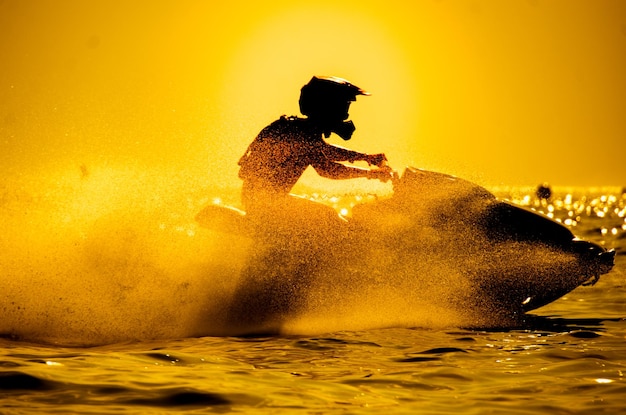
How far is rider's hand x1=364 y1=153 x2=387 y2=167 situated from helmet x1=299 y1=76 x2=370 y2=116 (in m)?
0.56

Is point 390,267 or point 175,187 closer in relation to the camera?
point 390,267

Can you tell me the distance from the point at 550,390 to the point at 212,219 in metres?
4.01

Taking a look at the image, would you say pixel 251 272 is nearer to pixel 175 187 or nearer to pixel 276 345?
pixel 276 345

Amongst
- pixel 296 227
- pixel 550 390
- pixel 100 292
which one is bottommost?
pixel 550 390

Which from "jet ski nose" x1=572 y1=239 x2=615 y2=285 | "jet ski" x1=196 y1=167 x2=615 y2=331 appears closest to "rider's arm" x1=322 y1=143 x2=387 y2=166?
"jet ski" x1=196 y1=167 x2=615 y2=331

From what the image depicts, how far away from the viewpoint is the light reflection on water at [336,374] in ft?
18.6

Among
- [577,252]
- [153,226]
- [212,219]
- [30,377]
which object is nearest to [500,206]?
[577,252]

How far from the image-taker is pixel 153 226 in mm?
10492

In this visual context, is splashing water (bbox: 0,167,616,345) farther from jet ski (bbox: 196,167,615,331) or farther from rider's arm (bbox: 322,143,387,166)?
rider's arm (bbox: 322,143,387,166)

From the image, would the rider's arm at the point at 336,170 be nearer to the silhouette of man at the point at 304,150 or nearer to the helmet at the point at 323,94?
the silhouette of man at the point at 304,150

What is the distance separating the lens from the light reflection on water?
18.6 feet

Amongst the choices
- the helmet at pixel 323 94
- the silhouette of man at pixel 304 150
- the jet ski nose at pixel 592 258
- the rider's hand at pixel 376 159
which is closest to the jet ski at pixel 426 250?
the jet ski nose at pixel 592 258

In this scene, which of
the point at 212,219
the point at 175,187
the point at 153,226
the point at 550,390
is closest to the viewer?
the point at 550,390

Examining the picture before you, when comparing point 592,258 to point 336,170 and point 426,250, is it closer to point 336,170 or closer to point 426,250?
point 426,250
